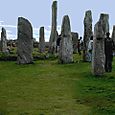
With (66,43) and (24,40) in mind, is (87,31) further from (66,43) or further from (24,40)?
(24,40)

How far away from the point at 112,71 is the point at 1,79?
6712mm

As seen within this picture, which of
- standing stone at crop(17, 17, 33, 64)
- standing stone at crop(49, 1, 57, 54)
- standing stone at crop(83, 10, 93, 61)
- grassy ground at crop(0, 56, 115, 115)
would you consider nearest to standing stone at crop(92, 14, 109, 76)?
grassy ground at crop(0, 56, 115, 115)

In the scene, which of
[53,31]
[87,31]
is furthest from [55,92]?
[53,31]

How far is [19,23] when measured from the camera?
29359mm

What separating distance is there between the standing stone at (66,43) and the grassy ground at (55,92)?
369 centimetres

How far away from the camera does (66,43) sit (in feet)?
96.7

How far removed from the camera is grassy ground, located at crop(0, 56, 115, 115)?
13781 mm

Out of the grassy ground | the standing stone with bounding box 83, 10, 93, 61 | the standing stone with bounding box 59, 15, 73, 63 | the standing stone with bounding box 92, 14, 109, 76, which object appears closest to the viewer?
the grassy ground

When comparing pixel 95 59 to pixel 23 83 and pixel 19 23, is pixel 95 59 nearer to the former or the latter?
pixel 23 83

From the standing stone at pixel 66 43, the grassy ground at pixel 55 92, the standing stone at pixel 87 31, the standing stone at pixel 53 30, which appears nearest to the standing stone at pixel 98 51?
the grassy ground at pixel 55 92

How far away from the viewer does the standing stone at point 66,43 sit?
2920 centimetres

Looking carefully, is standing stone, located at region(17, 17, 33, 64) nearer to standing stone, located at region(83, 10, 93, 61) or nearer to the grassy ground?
the grassy ground

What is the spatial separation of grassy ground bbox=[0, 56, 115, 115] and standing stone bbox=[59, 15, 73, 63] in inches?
145

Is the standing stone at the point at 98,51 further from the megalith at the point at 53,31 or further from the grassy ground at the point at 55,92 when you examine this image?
the megalith at the point at 53,31
